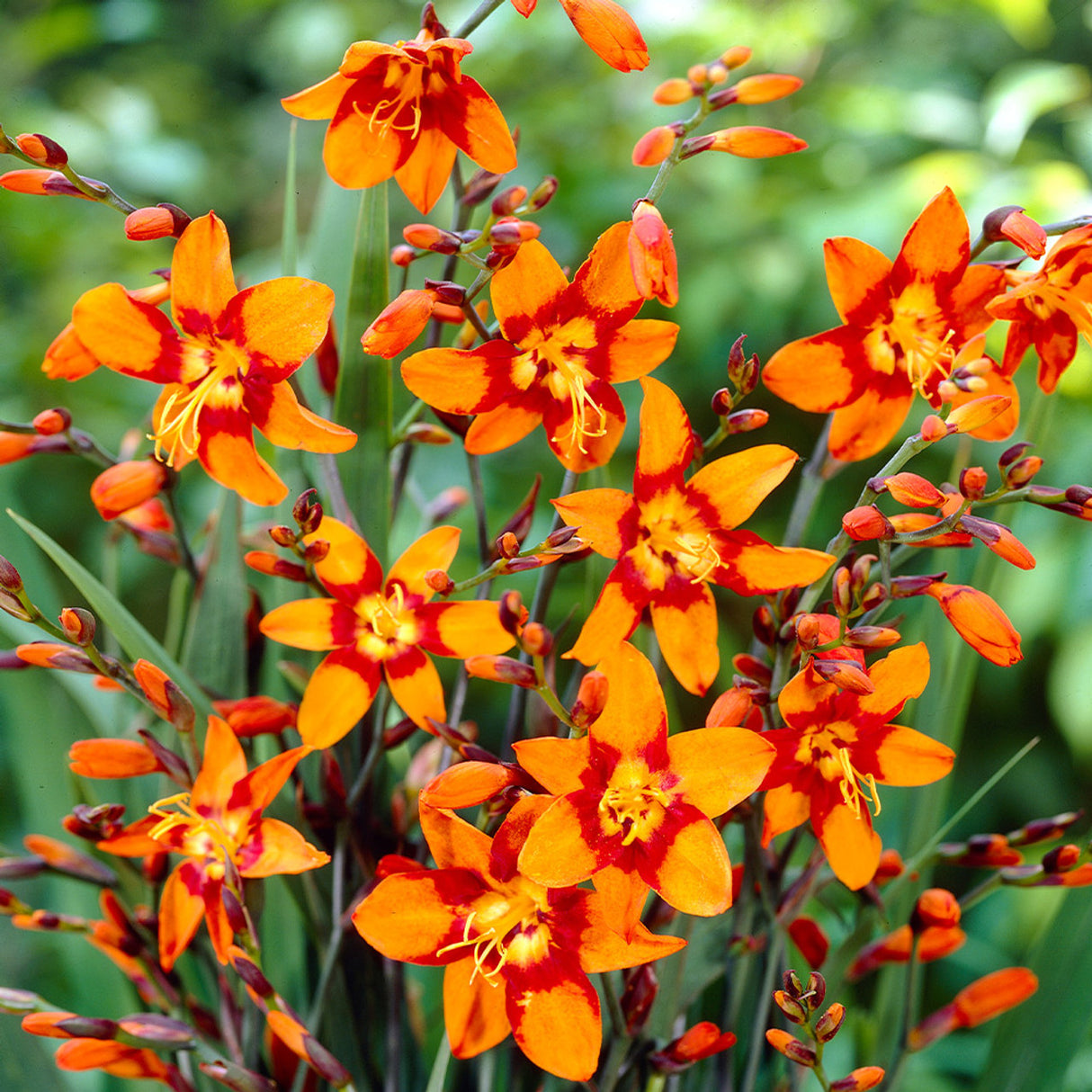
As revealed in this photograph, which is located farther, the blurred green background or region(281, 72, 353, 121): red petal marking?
the blurred green background

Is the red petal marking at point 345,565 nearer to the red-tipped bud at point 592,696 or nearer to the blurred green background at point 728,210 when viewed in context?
the red-tipped bud at point 592,696

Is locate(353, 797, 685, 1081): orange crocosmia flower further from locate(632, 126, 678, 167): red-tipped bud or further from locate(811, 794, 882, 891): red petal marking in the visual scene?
locate(632, 126, 678, 167): red-tipped bud

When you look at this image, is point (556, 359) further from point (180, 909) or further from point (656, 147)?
point (180, 909)

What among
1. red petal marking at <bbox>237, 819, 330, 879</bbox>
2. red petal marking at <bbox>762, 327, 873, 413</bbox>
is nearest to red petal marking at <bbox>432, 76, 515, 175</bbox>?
red petal marking at <bbox>762, 327, 873, 413</bbox>

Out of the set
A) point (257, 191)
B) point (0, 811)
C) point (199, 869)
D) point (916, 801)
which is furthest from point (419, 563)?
point (257, 191)

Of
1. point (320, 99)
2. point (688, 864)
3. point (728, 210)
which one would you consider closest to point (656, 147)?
point (320, 99)

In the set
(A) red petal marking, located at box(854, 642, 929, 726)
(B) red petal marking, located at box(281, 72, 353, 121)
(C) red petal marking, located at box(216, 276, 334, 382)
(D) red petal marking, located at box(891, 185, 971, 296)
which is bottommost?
(A) red petal marking, located at box(854, 642, 929, 726)

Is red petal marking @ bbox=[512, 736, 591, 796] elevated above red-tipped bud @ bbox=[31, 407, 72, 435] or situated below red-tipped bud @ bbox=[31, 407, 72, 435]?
below
